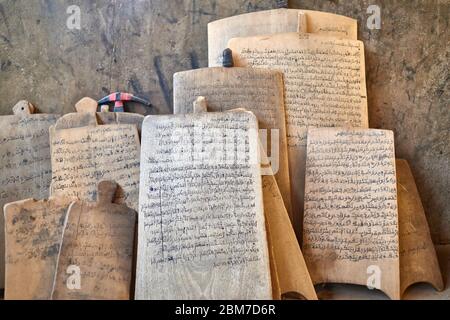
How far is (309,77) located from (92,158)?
1195mm

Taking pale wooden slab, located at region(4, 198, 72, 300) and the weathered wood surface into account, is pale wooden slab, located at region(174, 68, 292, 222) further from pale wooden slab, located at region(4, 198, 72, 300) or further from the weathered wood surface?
pale wooden slab, located at region(4, 198, 72, 300)

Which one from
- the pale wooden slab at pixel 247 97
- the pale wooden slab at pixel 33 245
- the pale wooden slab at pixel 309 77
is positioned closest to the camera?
the pale wooden slab at pixel 33 245

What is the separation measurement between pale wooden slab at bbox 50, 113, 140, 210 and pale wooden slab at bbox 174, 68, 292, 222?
317 mm

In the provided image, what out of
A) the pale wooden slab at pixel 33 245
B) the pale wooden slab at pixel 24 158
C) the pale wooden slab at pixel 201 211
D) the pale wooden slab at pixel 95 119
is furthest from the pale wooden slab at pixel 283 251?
the pale wooden slab at pixel 24 158

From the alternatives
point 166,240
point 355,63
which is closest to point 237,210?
point 166,240

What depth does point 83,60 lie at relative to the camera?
300 centimetres

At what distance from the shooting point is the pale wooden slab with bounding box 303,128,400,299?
8.43 feet

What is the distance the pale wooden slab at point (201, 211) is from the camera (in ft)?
7.36

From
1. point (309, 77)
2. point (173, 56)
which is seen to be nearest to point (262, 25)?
point (309, 77)

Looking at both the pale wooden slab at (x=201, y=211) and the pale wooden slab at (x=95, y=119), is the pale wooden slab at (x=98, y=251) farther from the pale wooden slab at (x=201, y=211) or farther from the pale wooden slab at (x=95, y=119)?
the pale wooden slab at (x=95, y=119)

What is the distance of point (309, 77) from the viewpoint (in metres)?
2.88

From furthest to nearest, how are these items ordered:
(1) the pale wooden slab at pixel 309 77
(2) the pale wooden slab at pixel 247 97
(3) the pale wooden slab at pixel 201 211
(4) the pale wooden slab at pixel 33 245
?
1. (1) the pale wooden slab at pixel 309 77
2. (2) the pale wooden slab at pixel 247 97
3. (4) the pale wooden slab at pixel 33 245
4. (3) the pale wooden slab at pixel 201 211

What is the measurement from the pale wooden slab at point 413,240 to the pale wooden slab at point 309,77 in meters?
0.38
